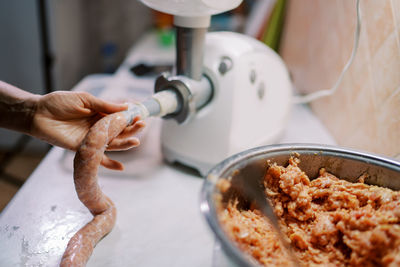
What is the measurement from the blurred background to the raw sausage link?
258 mm

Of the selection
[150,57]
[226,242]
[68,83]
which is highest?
[226,242]

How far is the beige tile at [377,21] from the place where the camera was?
26.7 inches

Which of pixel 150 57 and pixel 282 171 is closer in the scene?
pixel 282 171

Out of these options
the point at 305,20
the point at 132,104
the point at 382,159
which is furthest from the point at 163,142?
the point at 305,20

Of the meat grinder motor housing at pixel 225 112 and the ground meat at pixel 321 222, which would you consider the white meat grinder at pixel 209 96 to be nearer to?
the meat grinder motor housing at pixel 225 112

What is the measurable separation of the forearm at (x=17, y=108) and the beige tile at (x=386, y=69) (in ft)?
2.11

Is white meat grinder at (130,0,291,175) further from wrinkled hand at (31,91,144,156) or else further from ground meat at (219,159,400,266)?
ground meat at (219,159,400,266)

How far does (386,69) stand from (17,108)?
2.23 feet

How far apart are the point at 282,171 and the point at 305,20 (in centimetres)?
85

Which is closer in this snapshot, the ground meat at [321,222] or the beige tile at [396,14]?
the ground meat at [321,222]

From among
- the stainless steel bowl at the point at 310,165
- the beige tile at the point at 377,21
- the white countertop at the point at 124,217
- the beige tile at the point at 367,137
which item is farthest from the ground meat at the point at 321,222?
the beige tile at the point at 377,21

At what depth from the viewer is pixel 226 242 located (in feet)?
1.13

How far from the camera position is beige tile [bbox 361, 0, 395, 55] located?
68cm

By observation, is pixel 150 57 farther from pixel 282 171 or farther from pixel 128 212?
pixel 282 171
